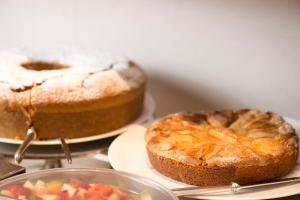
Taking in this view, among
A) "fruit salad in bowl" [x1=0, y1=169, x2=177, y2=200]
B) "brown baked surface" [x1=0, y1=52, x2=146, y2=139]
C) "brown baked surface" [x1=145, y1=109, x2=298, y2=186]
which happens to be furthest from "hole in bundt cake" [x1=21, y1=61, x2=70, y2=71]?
"fruit salad in bowl" [x1=0, y1=169, x2=177, y2=200]

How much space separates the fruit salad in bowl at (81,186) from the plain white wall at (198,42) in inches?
20.6

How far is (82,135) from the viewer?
1213 millimetres

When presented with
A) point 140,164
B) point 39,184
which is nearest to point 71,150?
point 140,164

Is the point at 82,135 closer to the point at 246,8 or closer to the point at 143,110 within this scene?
the point at 143,110

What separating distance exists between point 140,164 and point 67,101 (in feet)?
0.73

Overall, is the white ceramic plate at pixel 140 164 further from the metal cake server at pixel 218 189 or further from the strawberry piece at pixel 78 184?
the strawberry piece at pixel 78 184

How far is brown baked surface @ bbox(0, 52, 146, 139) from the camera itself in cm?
118

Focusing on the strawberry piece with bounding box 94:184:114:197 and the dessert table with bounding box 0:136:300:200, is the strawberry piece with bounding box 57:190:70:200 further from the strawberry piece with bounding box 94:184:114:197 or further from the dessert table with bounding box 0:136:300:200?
the dessert table with bounding box 0:136:300:200

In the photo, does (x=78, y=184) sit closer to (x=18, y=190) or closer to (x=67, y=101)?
(x=18, y=190)

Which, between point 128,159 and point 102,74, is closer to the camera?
point 128,159

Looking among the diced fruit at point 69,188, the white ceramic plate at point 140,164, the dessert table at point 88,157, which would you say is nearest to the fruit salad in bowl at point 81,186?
the diced fruit at point 69,188

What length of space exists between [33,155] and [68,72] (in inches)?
7.8

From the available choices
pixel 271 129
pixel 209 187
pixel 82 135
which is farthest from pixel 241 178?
pixel 82 135

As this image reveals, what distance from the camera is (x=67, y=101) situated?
1185mm
